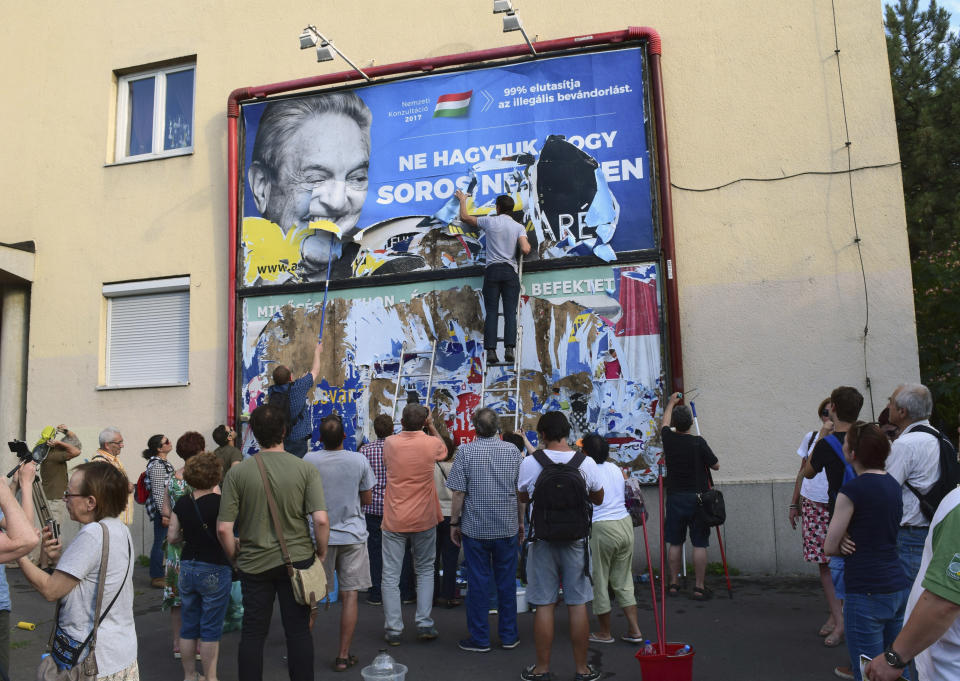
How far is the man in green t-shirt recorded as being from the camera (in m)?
4.64

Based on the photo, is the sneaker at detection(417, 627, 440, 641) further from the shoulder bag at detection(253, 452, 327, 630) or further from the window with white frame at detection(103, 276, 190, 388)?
the window with white frame at detection(103, 276, 190, 388)

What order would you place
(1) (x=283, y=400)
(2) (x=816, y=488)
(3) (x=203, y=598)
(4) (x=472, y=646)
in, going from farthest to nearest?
(1) (x=283, y=400)
(4) (x=472, y=646)
(2) (x=816, y=488)
(3) (x=203, y=598)

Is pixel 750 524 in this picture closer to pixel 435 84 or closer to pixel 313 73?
pixel 435 84

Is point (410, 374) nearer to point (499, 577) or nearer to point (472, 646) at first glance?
point (499, 577)

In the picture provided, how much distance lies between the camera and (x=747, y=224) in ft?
28.7

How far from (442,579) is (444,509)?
654mm

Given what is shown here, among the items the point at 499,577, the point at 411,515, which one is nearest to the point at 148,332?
the point at 411,515

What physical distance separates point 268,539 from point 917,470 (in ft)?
12.1

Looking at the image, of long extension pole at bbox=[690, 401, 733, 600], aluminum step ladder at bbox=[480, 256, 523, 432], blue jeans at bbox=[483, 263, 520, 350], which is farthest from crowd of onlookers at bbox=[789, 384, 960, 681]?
blue jeans at bbox=[483, 263, 520, 350]

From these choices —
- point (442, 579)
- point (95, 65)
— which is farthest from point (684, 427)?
point (95, 65)

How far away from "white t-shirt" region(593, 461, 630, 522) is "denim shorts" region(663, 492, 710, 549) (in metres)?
1.60

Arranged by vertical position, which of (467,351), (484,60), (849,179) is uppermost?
(484,60)

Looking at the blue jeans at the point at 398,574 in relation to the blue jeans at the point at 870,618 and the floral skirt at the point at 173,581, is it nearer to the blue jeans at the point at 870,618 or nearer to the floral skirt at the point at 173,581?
the floral skirt at the point at 173,581

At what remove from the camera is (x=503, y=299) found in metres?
8.86
